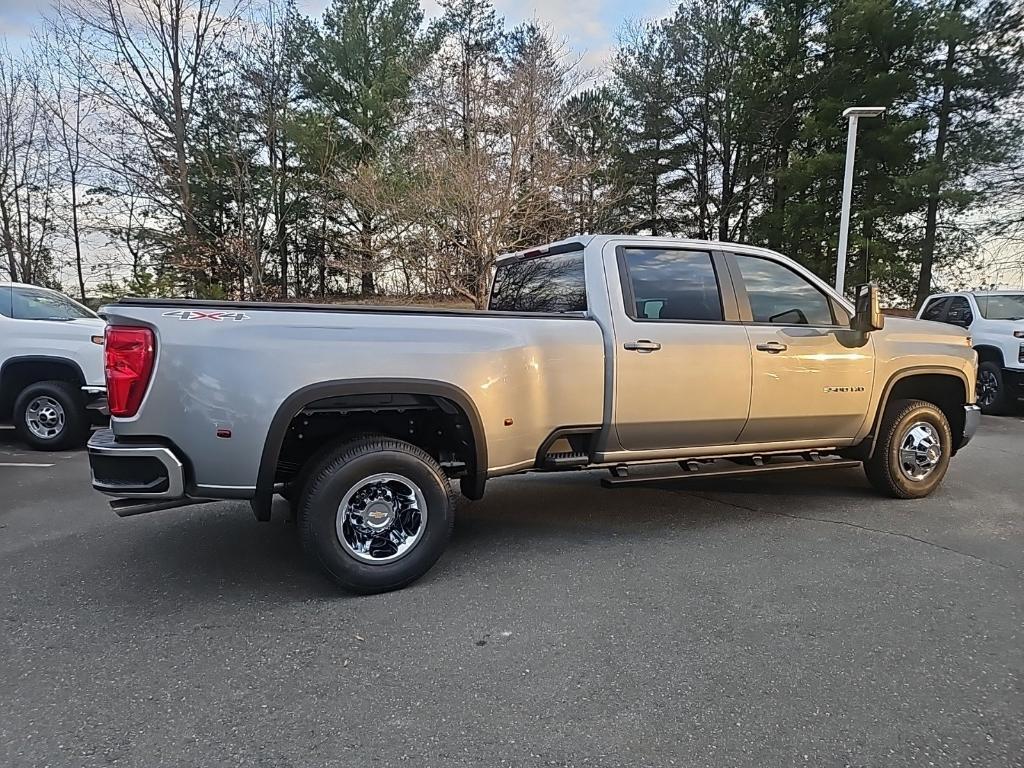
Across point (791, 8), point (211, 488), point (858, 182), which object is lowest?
point (211, 488)

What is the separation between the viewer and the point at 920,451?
17.2 ft

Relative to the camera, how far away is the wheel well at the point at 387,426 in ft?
11.5

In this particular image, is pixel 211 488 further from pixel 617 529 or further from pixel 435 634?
pixel 617 529

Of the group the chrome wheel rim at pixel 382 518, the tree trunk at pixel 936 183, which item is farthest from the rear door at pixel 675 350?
the tree trunk at pixel 936 183

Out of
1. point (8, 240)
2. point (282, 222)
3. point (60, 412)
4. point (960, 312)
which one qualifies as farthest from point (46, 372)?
point (8, 240)

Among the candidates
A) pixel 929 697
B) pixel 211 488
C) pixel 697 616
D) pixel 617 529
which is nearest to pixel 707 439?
pixel 617 529

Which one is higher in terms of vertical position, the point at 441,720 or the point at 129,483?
the point at 129,483

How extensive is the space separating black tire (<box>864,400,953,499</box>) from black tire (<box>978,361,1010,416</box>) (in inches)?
238

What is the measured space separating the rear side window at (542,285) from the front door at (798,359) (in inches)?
45.6

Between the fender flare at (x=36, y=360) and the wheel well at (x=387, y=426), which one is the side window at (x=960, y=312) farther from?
the fender flare at (x=36, y=360)

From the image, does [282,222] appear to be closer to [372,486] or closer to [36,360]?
[36,360]

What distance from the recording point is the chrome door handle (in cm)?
407

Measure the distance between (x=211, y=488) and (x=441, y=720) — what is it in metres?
1.61

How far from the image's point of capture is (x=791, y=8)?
22469 millimetres
